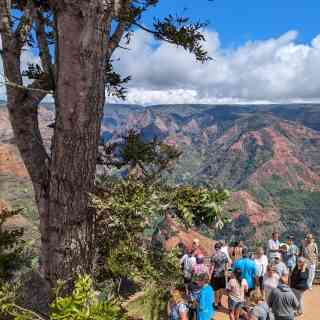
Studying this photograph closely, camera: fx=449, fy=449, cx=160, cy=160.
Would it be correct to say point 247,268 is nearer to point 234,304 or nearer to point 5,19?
point 234,304

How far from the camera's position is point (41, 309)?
5.74m

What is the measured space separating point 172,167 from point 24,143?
186 cm

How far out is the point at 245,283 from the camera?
36.2 feet

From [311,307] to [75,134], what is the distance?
41.2 feet

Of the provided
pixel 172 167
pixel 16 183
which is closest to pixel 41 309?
pixel 172 167

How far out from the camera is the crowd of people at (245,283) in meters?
8.63

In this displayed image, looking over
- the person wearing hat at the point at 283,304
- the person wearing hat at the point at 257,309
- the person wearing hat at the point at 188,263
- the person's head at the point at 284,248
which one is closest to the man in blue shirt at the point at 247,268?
the person wearing hat at the point at 188,263

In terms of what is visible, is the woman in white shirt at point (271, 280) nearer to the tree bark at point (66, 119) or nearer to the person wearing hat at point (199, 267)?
the person wearing hat at point (199, 267)

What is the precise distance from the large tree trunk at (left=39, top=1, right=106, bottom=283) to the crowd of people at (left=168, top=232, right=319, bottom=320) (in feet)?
8.96

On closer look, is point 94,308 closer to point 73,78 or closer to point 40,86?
point 73,78

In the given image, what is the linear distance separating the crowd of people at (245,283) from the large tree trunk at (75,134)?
273cm

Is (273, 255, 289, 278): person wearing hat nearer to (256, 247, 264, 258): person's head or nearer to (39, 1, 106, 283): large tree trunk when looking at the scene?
(256, 247, 264, 258): person's head

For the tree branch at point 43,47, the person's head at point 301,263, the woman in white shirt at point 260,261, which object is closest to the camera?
the tree branch at point 43,47

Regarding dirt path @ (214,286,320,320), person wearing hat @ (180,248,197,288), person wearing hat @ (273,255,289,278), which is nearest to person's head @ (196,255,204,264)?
person wearing hat @ (180,248,197,288)
